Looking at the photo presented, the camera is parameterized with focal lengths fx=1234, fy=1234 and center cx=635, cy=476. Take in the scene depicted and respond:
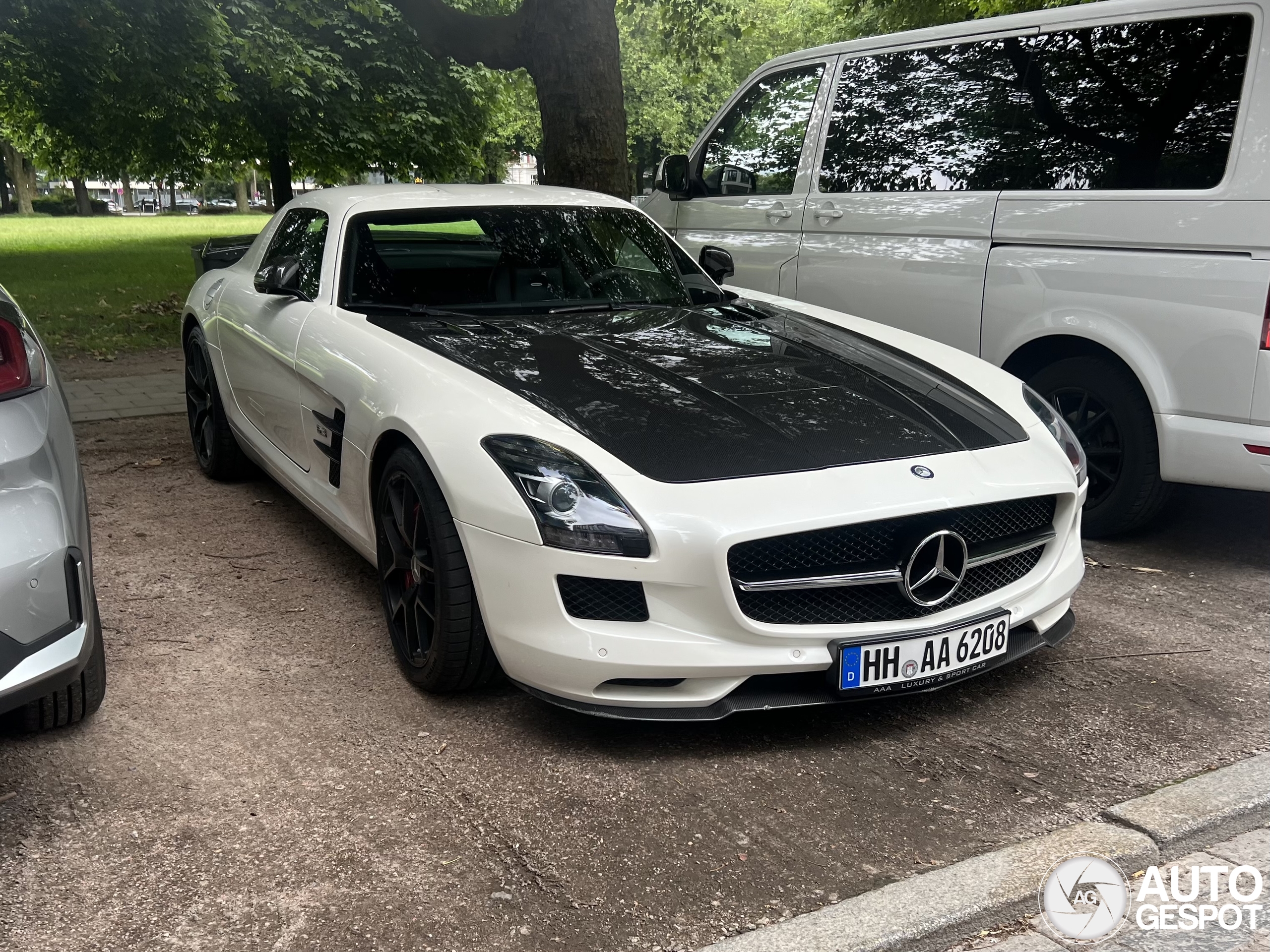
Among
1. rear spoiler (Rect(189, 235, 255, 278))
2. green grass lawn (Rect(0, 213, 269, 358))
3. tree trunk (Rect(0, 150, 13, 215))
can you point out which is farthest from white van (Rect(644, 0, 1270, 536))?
tree trunk (Rect(0, 150, 13, 215))

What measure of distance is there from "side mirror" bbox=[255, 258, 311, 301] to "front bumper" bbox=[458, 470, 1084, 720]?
75.0 inches

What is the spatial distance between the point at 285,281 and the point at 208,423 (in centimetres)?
176

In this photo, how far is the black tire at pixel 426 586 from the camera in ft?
11.4

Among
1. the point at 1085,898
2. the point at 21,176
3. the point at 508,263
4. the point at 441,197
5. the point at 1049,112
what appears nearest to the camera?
the point at 1085,898

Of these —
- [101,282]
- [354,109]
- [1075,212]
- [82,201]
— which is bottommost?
[101,282]

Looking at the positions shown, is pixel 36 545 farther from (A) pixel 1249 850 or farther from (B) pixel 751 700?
(A) pixel 1249 850

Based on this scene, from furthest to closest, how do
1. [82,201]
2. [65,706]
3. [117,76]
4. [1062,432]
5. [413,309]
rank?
1. [82,201]
2. [117,76]
3. [413,309]
4. [1062,432]
5. [65,706]

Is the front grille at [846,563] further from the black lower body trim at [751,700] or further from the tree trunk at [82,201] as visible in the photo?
the tree trunk at [82,201]

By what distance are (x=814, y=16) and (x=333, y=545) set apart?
30.3 m

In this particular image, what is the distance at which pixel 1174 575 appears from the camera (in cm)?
505

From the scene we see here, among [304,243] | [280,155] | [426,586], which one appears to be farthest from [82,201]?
[426,586]

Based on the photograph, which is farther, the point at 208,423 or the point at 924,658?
the point at 208,423

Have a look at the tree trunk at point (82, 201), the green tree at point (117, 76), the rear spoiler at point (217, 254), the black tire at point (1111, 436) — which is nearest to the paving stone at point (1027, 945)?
the black tire at point (1111, 436)

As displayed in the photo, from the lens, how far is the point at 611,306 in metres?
4.85
